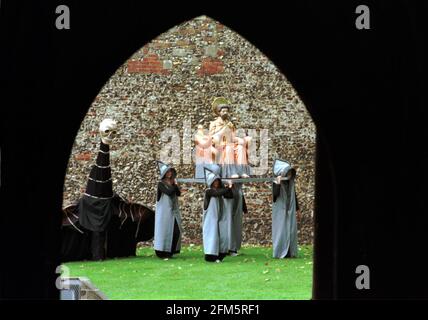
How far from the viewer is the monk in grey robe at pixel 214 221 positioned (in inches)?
679

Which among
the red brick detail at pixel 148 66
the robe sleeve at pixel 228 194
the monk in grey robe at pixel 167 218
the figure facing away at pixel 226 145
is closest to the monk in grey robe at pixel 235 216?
the robe sleeve at pixel 228 194

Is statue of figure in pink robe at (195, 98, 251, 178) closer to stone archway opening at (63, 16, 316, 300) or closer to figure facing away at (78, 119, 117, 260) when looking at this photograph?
stone archway opening at (63, 16, 316, 300)

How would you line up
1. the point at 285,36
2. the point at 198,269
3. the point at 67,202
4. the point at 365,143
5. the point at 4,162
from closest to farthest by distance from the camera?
the point at 4,162
the point at 365,143
the point at 285,36
the point at 198,269
the point at 67,202

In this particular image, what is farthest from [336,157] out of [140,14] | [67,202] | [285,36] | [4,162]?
[67,202]

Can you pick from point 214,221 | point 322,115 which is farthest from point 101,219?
point 322,115

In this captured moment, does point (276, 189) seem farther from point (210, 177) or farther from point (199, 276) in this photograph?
point (199, 276)

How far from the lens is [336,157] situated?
6.43m

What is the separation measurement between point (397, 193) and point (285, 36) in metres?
1.23

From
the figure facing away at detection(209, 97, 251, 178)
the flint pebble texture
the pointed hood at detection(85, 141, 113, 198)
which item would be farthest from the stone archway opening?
the pointed hood at detection(85, 141, 113, 198)

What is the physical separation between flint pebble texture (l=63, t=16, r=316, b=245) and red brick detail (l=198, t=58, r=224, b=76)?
0.02 meters

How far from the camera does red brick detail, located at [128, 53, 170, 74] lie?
2041 cm

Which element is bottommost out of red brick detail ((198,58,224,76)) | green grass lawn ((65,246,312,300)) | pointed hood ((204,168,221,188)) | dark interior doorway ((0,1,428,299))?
green grass lawn ((65,246,312,300))

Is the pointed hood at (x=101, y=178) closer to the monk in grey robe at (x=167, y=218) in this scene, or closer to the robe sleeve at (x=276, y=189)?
the monk in grey robe at (x=167, y=218)
